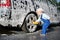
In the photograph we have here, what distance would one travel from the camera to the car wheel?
11.7 meters

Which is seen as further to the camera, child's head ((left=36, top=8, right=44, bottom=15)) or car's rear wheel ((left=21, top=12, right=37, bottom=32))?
car's rear wheel ((left=21, top=12, right=37, bottom=32))

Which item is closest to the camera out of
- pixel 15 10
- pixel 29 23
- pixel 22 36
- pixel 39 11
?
pixel 22 36

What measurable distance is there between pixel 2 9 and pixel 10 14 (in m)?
0.38

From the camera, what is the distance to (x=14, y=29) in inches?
505

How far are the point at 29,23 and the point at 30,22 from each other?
9 cm

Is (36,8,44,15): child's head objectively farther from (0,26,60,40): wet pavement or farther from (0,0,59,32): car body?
(0,26,60,40): wet pavement

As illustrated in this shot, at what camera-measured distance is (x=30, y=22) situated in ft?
38.9

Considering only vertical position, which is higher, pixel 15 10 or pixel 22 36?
pixel 15 10

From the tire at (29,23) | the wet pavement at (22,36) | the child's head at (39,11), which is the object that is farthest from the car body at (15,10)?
the wet pavement at (22,36)

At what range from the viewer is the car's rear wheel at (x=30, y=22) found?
1171 cm

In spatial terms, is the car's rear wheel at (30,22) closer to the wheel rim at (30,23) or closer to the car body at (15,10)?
the wheel rim at (30,23)

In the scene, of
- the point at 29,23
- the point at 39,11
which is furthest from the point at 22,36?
the point at 39,11

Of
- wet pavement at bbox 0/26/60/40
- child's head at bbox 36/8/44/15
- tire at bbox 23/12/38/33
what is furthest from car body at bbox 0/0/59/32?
wet pavement at bbox 0/26/60/40

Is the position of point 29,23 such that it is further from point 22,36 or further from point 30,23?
point 22,36
